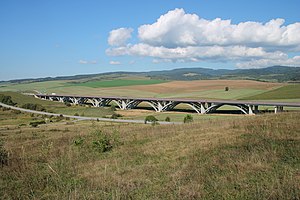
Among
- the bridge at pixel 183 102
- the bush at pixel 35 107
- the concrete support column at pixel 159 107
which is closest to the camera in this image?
the bridge at pixel 183 102

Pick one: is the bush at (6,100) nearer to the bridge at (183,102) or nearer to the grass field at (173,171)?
the bridge at (183,102)

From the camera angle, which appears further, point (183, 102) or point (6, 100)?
point (6, 100)

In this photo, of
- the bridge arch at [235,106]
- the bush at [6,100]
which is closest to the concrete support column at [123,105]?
the bridge arch at [235,106]

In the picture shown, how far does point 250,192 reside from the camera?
6027mm

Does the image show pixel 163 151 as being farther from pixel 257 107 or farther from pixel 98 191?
pixel 257 107

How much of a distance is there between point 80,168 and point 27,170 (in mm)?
1671

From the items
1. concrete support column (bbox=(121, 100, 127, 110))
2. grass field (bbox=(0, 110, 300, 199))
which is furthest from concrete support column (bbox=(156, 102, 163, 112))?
grass field (bbox=(0, 110, 300, 199))

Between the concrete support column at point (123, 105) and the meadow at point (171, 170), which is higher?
the meadow at point (171, 170)

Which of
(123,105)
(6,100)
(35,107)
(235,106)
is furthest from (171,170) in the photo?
(6,100)

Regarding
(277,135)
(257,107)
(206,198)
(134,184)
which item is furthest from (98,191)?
(257,107)

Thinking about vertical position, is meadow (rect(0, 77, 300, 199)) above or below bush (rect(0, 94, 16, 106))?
above

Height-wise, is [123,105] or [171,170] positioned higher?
[171,170]

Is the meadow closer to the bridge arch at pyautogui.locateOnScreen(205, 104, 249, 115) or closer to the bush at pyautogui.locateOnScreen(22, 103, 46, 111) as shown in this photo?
the bridge arch at pyautogui.locateOnScreen(205, 104, 249, 115)

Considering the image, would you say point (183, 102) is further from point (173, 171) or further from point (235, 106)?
point (173, 171)
